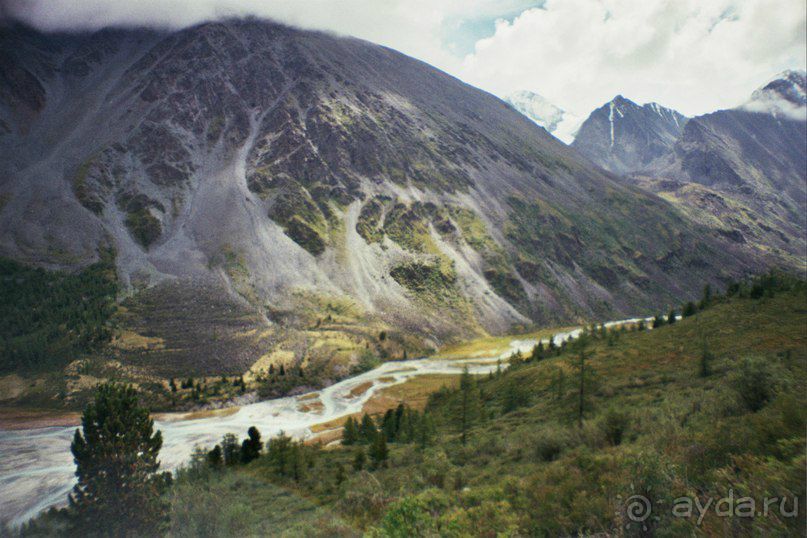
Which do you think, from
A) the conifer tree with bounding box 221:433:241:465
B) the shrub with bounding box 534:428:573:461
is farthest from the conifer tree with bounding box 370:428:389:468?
the conifer tree with bounding box 221:433:241:465

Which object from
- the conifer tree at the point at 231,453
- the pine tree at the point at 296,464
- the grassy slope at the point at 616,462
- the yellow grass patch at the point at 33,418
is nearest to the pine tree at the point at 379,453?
the grassy slope at the point at 616,462

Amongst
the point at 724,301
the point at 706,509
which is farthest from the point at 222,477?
the point at 724,301

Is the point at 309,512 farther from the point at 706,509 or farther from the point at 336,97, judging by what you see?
the point at 336,97

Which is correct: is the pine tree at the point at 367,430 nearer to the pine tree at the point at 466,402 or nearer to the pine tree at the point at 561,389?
the pine tree at the point at 466,402

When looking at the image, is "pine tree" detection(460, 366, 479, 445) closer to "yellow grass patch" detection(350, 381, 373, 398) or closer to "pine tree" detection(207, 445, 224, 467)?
"pine tree" detection(207, 445, 224, 467)

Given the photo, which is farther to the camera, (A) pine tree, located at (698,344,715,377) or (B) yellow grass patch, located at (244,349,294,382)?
(B) yellow grass patch, located at (244,349,294,382)
